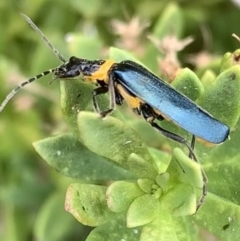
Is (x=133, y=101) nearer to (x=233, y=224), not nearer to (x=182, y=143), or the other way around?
(x=182, y=143)

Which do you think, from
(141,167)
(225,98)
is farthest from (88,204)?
(225,98)

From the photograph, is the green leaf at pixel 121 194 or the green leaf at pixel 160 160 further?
the green leaf at pixel 160 160

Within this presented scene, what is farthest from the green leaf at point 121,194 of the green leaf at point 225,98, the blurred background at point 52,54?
the blurred background at point 52,54

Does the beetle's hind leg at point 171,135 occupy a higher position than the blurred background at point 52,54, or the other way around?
the beetle's hind leg at point 171,135

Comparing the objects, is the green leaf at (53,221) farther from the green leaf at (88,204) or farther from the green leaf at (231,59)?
the green leaf at (231,59)

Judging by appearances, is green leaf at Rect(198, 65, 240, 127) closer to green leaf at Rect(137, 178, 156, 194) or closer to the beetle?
the beetle

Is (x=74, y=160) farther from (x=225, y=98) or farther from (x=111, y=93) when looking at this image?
(x=225, y=98)

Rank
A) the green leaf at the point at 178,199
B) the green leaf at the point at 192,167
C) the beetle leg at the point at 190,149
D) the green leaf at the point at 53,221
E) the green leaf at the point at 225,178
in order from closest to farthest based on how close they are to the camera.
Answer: the green leaf at the point at 192,167
the green leaf at the point at 178,199
the beetle leg at the point at 190,149
the green leaf at the point at 225,178
the green leaf at the point at 53,221
